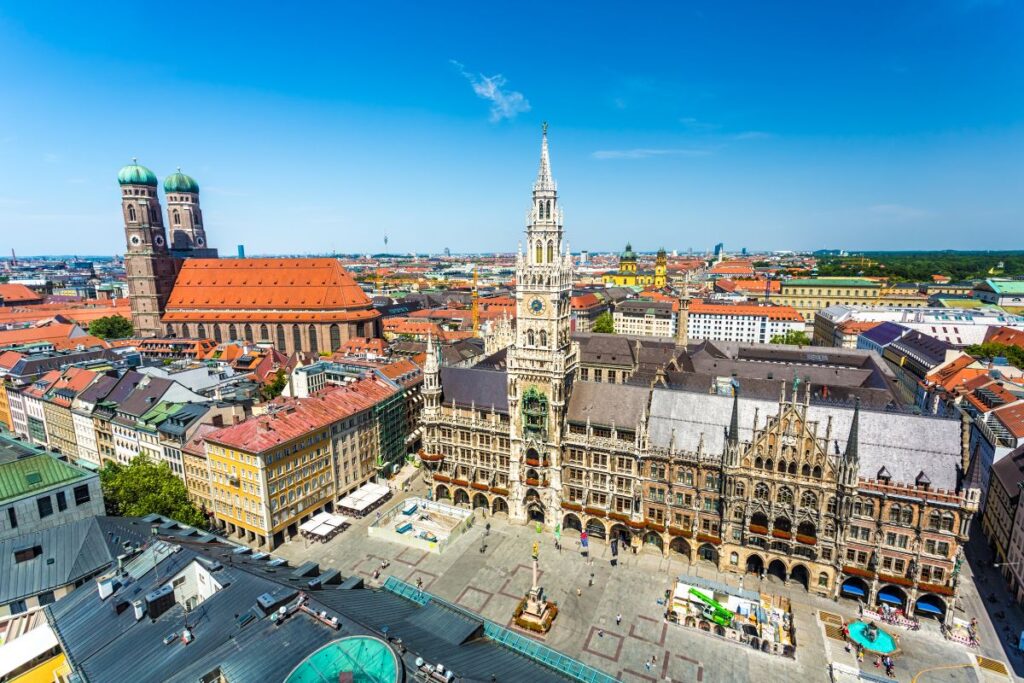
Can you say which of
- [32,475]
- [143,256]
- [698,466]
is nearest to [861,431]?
[698,466]

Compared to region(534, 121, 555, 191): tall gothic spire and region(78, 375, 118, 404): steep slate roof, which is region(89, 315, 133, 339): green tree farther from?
region(534, 121, 555, 191): tall gothic spire

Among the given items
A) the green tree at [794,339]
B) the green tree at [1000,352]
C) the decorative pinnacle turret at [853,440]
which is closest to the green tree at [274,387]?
the decorative pinnacle turret at [853,440]

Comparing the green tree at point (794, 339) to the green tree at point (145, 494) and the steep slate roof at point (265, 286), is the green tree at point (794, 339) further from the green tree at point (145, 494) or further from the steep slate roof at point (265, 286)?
the green tree at point (145, 494)

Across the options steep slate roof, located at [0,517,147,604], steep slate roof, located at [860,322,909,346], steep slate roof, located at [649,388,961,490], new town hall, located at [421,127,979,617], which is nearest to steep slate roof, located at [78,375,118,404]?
steep slate roof, located at [0,517,147,604]

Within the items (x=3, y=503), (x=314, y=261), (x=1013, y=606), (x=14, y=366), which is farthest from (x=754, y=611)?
(x=314, y=261)

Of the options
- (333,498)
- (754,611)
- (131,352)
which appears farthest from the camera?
(131,352)

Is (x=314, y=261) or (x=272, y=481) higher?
(x=314, y=261)

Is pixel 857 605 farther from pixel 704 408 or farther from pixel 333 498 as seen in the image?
pixel 333 498
